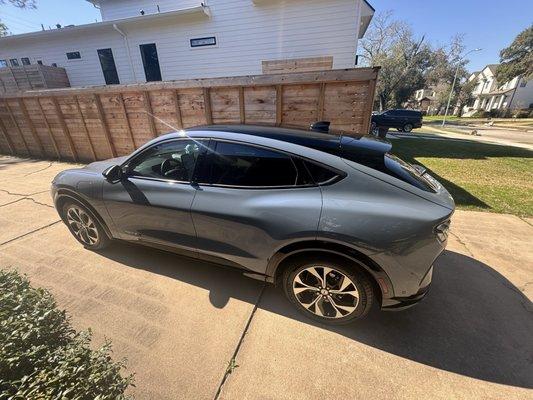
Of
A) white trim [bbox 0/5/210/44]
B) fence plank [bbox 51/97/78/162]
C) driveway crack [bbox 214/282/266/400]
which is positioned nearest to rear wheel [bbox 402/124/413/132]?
white trim [bbox 0/5/210/44]

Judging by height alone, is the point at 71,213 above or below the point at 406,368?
above

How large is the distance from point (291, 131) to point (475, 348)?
2.46 metres

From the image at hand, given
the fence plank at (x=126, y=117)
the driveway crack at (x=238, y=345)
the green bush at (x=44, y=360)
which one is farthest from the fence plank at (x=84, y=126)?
the driveway crack at (x=238, y=345)

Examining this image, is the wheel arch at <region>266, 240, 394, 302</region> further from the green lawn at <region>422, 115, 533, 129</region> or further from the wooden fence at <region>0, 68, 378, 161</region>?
the green lawn at <region>422, 115, 533, 129</region>

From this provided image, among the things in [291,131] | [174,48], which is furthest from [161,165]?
[174,48]

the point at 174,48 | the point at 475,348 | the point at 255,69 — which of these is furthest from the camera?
the point at 174,48

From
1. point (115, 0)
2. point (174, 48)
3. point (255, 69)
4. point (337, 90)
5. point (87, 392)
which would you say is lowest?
point (87, 392)

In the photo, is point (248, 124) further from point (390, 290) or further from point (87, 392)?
point (87, 392)

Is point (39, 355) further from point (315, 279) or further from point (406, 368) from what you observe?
point (406, 368)

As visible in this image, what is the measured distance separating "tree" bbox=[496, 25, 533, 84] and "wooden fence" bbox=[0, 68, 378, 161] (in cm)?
5201

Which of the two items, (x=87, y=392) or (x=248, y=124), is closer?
(x=87, y=392)

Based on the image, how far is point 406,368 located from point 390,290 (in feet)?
1.98

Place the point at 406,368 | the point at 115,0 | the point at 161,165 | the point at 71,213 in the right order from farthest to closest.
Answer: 1. the point at 115,0
2. the point at 71,213
3. the point at 161,165
4. the point at 406,368

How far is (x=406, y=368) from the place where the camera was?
1973 millimetres
